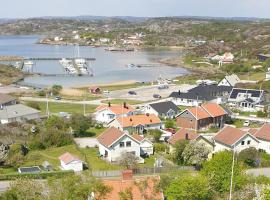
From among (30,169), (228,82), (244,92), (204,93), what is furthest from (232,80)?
(30,169)

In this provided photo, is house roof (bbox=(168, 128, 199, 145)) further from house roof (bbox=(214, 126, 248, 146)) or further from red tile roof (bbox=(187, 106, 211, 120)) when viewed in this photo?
red tile roof (bbox=(187, 106, 211, 120))

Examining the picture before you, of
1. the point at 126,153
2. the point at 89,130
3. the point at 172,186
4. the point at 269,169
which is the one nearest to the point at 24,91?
the point at 89,130

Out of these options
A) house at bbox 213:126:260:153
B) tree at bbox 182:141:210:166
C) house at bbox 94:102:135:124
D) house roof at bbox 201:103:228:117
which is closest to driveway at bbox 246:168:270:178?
house at bbox 213:126:260:153

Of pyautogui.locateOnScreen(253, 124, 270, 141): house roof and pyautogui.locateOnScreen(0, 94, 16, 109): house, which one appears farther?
pyautogui.locateOnScreen(0, 94, 16, 109): house

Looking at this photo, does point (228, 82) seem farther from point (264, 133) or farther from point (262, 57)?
point (262, 57)

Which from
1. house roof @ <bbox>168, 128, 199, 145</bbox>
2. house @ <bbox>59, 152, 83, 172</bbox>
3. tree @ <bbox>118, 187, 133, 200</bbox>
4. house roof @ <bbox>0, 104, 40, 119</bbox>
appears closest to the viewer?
tree @ <bbox>118, 187, 133, 200</bbox>

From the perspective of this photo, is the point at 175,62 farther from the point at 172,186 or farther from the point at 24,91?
the point at 172,186
